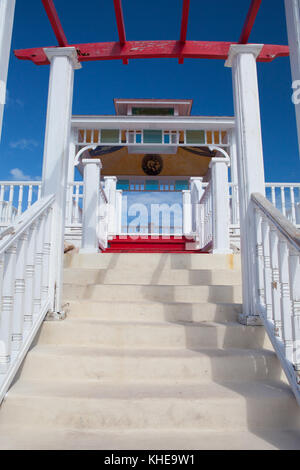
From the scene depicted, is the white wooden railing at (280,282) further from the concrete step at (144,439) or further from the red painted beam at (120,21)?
the red painted beam at (120,21)

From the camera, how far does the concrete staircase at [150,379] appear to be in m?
1.46

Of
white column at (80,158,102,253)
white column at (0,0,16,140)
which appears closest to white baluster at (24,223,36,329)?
white column at (0,0,16,140)

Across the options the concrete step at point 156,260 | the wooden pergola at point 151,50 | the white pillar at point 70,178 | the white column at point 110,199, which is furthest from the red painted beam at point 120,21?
the white column at point 110,199

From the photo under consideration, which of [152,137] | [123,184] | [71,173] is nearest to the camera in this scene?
[71,173]

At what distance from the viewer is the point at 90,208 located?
4.13 m

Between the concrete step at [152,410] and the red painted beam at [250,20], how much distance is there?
2.64m

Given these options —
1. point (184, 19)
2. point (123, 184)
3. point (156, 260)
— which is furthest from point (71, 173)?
point (184, 19)

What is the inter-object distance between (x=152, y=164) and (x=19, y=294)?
9.05 meters

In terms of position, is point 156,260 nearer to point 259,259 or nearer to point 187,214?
point 259,259

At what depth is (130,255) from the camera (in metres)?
3.34

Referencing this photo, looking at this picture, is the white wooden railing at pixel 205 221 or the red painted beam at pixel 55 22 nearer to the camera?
the red painted beam at pixel 55 22

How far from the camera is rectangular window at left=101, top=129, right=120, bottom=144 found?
24.9 feet

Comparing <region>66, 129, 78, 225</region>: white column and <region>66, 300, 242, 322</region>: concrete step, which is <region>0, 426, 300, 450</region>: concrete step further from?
<region>66, 129, 78, 225</region>: white column
